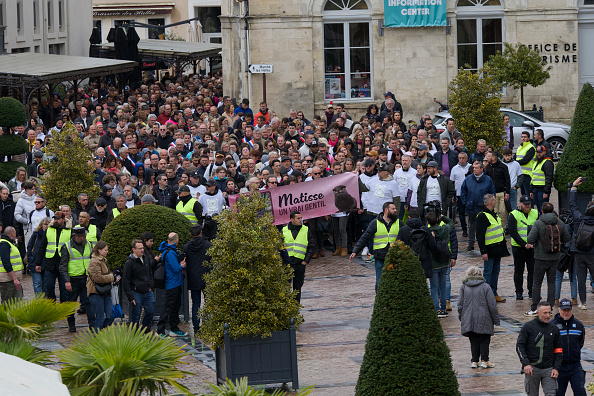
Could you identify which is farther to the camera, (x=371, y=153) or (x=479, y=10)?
(x=479, y=10)

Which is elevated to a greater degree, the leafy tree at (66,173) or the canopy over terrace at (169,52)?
the canopy over terrace at (169,52)

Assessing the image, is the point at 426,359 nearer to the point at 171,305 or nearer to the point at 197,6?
the point at 171,305

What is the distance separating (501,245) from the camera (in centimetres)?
1572

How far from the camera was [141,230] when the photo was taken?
48.7 ft

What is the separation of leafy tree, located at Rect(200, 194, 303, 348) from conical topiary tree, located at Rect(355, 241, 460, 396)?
2.33 meters

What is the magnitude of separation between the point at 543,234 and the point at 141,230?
5761 mm

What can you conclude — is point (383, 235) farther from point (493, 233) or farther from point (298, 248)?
point (493, 233)

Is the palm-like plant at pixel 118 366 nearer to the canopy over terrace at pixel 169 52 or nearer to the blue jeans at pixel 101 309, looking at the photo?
the blue jeans at pixel 101 309

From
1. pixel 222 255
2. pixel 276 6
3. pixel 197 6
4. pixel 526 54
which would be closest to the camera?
pixel 222 255

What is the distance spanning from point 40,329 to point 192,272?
4.70 metres

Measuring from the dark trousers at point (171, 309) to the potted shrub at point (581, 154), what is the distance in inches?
342

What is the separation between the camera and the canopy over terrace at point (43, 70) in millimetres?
28969

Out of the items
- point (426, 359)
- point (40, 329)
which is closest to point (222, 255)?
point (40, 329)

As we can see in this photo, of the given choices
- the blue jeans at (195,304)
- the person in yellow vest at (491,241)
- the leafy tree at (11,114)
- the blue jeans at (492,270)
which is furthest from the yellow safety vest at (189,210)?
the leafy tree at (11,114)
